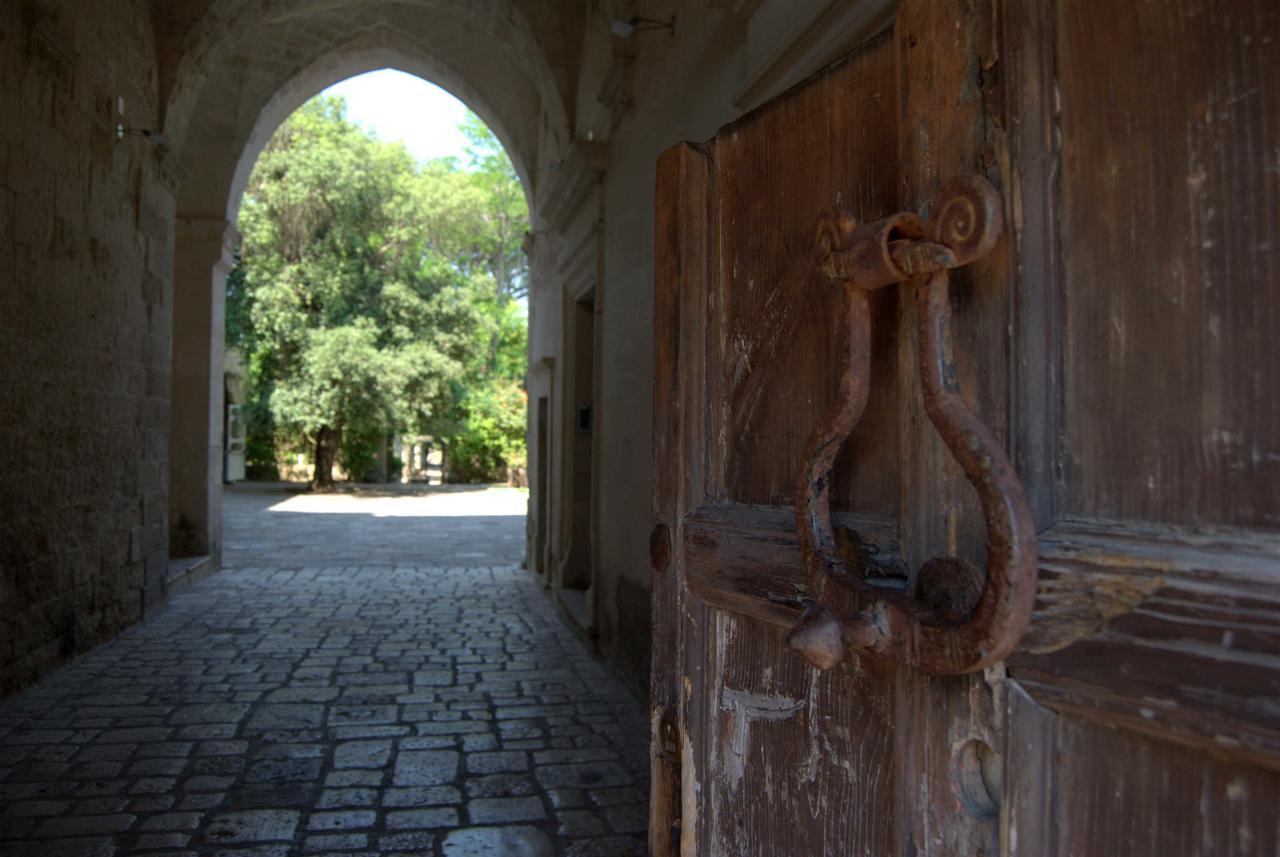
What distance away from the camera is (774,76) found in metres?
3.45

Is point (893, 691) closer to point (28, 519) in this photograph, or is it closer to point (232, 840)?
point (232, 840)

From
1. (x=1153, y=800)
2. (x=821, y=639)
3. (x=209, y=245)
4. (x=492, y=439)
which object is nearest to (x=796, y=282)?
(x=821, y=639)

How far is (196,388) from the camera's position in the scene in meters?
10.1

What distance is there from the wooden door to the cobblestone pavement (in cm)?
268

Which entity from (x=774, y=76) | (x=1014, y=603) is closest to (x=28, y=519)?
(x=774, y=76)

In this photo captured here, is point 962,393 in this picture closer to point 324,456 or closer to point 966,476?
point 966,476

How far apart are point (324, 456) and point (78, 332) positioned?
56.4ft

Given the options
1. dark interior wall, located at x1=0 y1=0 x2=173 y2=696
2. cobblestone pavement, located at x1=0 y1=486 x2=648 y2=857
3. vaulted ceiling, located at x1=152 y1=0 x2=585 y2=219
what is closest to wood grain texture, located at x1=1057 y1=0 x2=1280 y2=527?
cobblestone pavement, located at x1=0 y1=486 x2=648 y2=857

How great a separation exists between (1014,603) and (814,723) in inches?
17.8

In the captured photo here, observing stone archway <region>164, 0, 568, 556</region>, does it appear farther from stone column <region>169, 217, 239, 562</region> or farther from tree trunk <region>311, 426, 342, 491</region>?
tree trunk <region>311, 426, 342, 491</region>

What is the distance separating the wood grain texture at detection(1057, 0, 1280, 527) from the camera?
0.74m

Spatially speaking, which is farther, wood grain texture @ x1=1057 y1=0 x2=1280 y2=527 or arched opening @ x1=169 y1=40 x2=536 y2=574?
arched opening @ x1=169 y1=40 x2=536 y2=574

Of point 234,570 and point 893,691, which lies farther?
point 234,570

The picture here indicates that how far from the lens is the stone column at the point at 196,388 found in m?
9.95
